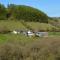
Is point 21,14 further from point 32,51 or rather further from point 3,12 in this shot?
point 32,51

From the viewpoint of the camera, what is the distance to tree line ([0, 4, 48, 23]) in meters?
43.0

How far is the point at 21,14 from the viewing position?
47.3 m

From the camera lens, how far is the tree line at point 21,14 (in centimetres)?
4297

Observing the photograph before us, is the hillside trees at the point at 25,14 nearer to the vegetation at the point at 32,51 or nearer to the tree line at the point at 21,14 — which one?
the tree line at the point at 21,14

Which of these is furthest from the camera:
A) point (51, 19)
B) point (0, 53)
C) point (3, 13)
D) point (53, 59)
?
point (51, 19)

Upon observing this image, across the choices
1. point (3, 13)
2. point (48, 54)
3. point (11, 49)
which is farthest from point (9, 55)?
point (3, 13)

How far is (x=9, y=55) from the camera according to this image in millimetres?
12914

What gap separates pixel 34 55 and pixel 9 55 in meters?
1.26

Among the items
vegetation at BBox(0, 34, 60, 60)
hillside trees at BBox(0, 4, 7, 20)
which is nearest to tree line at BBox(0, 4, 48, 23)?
hillside trees at BBox(0, 4, 7, 20)

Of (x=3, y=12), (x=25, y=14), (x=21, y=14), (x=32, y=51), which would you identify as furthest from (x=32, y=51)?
(x=25, y=14)

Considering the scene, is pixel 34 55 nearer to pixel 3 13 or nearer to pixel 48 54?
pixel 48 54

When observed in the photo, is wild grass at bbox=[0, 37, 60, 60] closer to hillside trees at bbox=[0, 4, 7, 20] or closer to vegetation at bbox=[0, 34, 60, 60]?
vegetation at bbox=[0, 34, 60, 60]

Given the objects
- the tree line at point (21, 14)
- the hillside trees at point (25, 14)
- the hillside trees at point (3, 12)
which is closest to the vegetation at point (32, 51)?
the tree line at point (21, 14)

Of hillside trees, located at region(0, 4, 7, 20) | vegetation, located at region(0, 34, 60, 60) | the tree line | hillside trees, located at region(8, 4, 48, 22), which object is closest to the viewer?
vegetation, located at region(0, 34, 60, 60)
